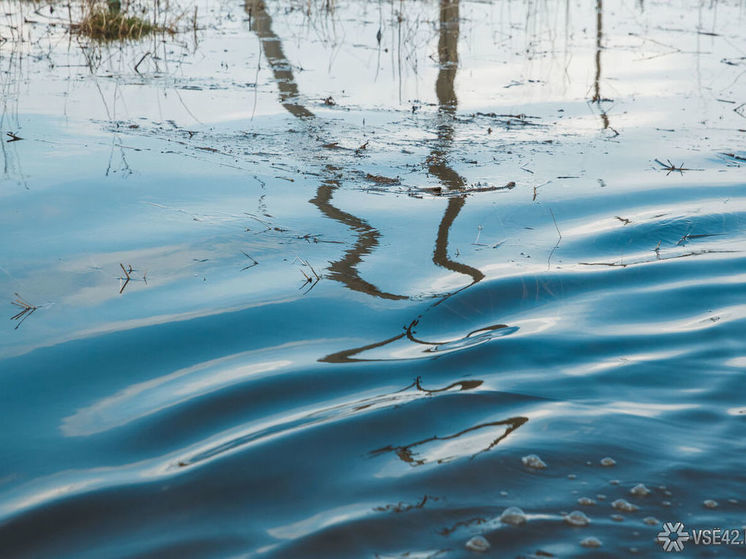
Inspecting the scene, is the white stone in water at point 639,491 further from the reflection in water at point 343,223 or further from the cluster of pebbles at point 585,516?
the reflection in water at point 343,223

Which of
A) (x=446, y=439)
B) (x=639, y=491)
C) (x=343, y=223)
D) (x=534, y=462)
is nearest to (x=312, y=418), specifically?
(x=446, y=439)

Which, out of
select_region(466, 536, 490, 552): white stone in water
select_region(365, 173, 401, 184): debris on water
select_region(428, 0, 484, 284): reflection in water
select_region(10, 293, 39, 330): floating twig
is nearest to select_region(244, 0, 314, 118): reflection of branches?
select_region(428, 0, 484, 284): reflection in water

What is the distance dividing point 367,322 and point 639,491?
132 cm

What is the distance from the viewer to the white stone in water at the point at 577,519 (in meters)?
2.01

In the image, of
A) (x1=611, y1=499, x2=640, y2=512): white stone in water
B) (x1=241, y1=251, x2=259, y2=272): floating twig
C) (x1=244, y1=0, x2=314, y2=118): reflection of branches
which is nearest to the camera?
(x1=611, y1=499, x2=640, y2=512): white stone in water

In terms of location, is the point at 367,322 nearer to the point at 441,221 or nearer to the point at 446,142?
the point at 441,221

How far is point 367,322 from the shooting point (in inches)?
123

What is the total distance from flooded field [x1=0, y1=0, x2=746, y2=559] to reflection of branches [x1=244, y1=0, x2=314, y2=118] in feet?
0.54

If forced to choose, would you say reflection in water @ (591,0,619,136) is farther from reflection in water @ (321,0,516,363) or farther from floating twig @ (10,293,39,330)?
floating twig @ (10,293,39,330)

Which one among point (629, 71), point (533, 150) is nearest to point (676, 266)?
point (533, 150)

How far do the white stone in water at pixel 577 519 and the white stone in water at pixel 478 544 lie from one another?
0.81ft

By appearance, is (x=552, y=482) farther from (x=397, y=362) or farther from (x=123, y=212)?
(x=123, y=212)

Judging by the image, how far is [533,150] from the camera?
5383 mm

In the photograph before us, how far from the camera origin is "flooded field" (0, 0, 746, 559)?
2.07 metres
